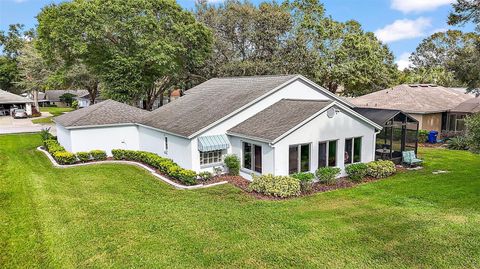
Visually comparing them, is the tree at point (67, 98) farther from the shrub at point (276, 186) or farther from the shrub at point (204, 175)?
the shrub at point (276, 186)

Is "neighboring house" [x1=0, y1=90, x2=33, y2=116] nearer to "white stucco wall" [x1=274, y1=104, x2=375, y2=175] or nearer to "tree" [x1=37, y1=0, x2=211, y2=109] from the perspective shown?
"tree" [x1=37, y1=0, x2=211, y2=109]

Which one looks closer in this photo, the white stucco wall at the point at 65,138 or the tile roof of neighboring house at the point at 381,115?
the tile roof of neighboring house at the point at 381,115

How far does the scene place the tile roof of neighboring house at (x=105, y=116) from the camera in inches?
998

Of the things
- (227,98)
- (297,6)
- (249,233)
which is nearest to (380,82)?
(297,6)

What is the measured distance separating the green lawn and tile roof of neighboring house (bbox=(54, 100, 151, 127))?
6.43 m

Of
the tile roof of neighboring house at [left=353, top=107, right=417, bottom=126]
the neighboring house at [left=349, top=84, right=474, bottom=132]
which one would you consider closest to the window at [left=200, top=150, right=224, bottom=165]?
the tile roof of neighboring house at [left=353, top=107, right=417, bottom=126]

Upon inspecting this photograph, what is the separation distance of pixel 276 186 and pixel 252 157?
10.8 feet

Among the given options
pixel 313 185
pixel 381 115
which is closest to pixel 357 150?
pixel 381 115

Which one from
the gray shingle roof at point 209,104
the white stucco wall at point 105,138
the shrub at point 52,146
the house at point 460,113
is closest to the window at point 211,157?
the gray shingle roof at point 209,104

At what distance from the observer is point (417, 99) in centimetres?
3644

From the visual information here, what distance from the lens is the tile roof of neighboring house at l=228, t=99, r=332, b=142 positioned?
18.0 metres

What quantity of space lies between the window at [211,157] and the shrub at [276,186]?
3.88 m

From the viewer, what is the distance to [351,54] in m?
42.8

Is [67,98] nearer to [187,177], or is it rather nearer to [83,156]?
[83,156]
